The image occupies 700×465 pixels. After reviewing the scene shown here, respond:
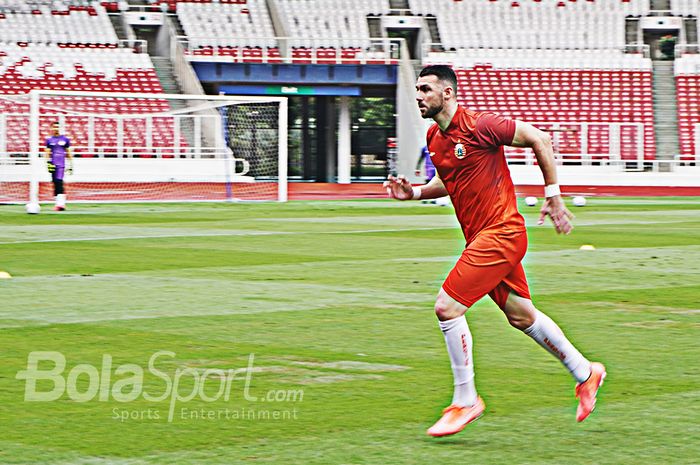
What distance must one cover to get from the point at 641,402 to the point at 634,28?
149 feet

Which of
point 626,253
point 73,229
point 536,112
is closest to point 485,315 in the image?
point 626,253

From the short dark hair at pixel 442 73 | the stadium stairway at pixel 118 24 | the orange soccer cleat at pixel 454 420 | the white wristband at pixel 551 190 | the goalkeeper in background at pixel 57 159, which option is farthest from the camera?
the stadium stairway at pixel 118 24

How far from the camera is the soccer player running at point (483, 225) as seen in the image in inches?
247

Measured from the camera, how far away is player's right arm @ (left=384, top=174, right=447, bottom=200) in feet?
23.2

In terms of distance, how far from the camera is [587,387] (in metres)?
6.41

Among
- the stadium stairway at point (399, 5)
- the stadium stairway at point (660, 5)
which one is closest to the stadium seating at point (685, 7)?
the stadium stairway at point (660, 5)

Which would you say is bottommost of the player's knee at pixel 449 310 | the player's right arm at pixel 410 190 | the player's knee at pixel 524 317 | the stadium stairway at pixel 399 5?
the player's knee at pixel 524 317

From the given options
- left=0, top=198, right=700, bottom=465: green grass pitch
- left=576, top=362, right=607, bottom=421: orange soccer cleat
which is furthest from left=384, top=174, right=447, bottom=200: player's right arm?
left=576, top=362, right=607, bottom=421: orange soccer cleat

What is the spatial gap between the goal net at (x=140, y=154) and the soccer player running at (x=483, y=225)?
2662cm

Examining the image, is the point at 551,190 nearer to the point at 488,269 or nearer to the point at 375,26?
the point at 488,269

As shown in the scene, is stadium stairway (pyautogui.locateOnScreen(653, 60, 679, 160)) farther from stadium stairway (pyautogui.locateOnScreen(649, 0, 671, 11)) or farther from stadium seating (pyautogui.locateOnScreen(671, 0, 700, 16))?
stadium stairway (pyautogui.locateOnScreen(649, 0, 671, 11))

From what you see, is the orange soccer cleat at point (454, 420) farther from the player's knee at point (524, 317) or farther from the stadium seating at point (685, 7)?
the stadium seating at point (685, 7)

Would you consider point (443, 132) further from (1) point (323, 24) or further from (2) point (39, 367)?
(1) point (323, 24)

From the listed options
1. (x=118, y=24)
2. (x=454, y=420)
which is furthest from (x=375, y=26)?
(x=454, y=420)
